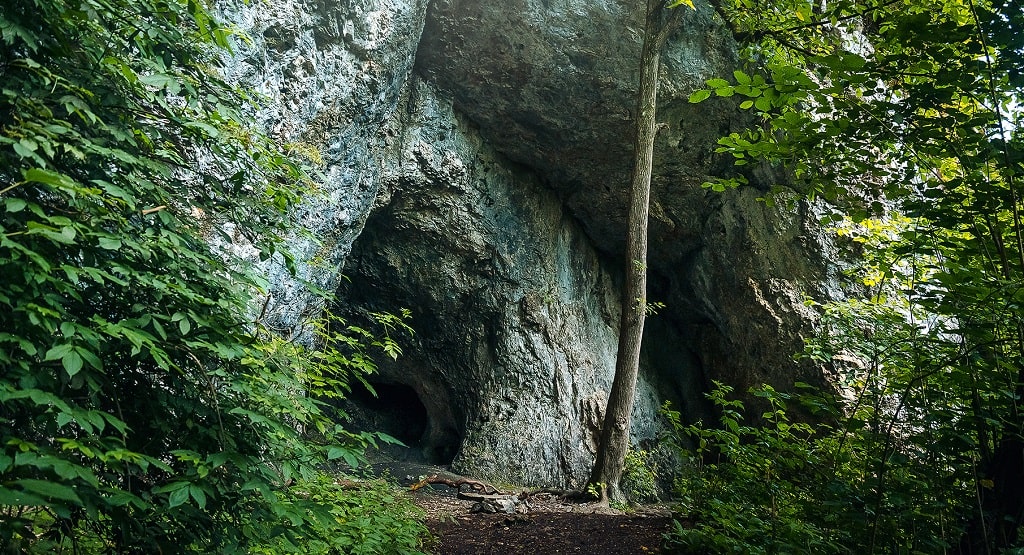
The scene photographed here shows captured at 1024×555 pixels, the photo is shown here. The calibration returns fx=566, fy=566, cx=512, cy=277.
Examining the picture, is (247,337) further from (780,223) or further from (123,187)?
(780,223)

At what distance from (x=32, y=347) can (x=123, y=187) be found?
61cm

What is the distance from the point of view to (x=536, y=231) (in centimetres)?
1066

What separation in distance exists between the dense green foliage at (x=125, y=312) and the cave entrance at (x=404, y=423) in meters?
8.47

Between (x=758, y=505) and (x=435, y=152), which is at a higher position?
(x=435, y=152)

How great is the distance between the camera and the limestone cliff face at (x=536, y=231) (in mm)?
8859

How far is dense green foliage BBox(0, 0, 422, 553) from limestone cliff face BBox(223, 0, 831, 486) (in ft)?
18.3

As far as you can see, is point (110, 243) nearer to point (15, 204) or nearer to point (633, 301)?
point (15, 204)

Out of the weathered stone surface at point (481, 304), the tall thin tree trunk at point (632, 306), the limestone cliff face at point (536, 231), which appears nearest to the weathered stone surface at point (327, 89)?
the limestone cliff face at point (536, 231)

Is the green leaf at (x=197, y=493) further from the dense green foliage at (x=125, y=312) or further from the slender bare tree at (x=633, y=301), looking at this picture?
the slender bare tree at (x=633, y=301)

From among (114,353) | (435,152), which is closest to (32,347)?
(114,353)

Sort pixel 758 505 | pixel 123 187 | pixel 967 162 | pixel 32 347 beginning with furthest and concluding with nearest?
1. pixel 758 505
2. pixel 967 162
3. pixel 123 187
4. pixel 32 347

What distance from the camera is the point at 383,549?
3387 millimetres

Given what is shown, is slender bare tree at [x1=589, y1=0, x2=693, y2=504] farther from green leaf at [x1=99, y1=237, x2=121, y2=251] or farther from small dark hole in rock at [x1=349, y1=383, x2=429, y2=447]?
small dark hole in rock at [x1=349, y1=383, x2=429, y2=447]

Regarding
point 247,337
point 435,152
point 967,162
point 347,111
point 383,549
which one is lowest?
point 383,549
